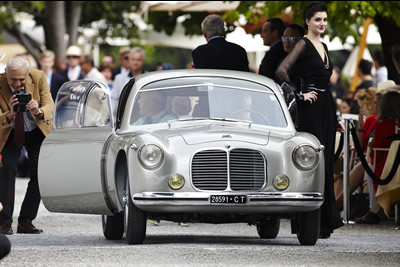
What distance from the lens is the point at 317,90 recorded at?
511 inches

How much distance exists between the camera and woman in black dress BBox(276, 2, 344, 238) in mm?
12836

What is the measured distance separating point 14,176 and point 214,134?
324 cm

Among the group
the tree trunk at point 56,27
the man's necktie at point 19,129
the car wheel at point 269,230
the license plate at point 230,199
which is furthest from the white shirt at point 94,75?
the license plate at point 230,199

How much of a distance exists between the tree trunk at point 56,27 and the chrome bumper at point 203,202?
2249 centimetres

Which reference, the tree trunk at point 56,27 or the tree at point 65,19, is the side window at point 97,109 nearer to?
the tree at point 65,19

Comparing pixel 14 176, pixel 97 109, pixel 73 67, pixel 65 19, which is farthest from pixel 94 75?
pixel 65 19

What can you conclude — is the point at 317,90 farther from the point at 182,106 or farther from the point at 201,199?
the point at 201,199

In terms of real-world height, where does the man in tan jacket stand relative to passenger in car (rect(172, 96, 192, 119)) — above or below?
below

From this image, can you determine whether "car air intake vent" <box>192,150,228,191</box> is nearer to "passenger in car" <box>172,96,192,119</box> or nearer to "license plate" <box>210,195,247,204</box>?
"license plate" <box>210,195,247,204</box>

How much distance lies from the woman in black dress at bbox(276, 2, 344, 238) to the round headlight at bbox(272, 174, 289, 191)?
137 cm

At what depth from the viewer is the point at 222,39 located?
14.6 m

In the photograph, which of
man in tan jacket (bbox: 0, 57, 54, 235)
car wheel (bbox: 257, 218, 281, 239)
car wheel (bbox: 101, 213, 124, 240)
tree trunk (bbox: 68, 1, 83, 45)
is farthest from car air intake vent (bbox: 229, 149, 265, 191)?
tree trunk (bbox: 68, 1, 83, 45)

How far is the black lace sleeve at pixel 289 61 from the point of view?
12812 mm

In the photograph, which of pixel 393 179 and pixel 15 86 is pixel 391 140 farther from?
pixel 15 86
